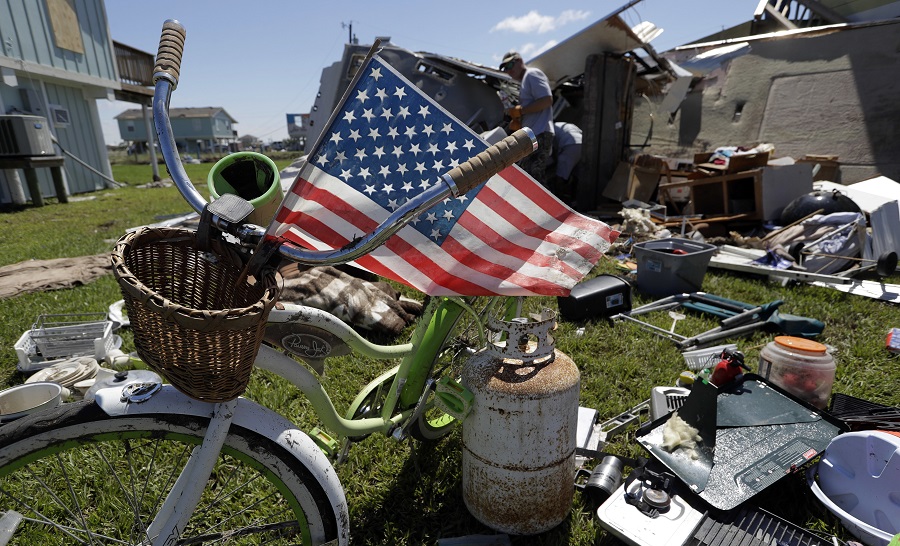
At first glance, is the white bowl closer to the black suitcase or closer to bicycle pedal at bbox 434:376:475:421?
bicycle pedal at bbox 434:376:475:421

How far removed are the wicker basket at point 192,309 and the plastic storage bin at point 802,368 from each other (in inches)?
110

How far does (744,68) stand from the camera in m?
10.2

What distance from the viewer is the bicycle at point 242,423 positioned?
3.99ft

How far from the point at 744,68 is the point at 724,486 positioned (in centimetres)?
1105


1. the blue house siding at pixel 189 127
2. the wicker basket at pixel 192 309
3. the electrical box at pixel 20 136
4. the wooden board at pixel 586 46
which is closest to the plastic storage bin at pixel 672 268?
the wicker basket at pixel 192 309

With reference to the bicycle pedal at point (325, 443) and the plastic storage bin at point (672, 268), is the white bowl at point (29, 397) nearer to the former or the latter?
the bicycle pedal at point (325, 443)

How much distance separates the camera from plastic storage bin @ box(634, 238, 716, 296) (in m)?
4.62

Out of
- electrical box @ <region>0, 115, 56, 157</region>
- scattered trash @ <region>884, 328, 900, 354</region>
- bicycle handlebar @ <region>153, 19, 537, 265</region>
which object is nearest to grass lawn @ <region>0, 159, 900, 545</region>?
scattered trash @ <region>884, 328, 900, 354</region>

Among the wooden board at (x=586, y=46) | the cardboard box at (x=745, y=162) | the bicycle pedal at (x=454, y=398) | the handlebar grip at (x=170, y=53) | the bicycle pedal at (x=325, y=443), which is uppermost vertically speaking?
the wooden board at (x=586, y=46)

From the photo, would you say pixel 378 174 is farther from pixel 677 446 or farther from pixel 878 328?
pixel 878 328

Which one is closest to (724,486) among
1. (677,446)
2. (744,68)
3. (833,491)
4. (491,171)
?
(677,446)

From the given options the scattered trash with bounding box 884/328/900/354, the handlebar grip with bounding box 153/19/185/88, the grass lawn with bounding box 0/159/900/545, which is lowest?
the grass lawn with bounding box 0/159/900/545

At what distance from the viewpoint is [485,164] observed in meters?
1.13

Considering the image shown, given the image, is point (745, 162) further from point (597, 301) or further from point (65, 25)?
point (65, 25)
